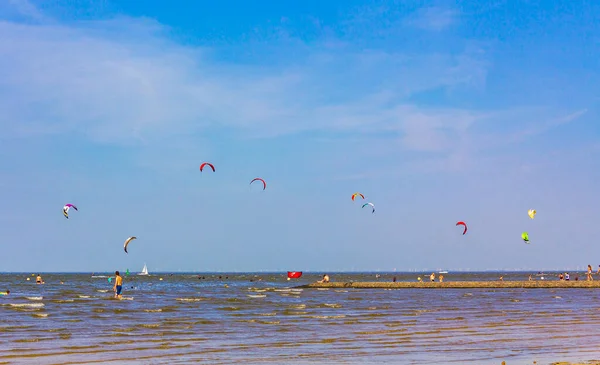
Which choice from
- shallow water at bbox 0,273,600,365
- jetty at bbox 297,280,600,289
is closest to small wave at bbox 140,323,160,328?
shallow water at bbox 0,273,600,365

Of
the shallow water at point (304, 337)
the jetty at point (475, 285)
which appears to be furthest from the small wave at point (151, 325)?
the jetty at point (475, 285)

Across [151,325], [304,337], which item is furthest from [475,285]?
[304,337]

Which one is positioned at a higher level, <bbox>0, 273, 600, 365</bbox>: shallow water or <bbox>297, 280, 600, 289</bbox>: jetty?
<bbox>297, 280, 600, 289</bbox>: jetty

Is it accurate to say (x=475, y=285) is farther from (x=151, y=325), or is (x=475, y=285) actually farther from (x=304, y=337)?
(x=304, y=337)

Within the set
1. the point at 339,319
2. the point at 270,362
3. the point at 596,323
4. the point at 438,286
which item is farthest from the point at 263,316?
the point at 438,286

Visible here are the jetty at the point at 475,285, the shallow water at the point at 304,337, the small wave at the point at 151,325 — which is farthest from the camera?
the jetty at the point at 475,285

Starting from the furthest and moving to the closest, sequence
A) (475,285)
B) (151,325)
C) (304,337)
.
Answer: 1. (475,285)
2. (151,325)
3. (304,337)

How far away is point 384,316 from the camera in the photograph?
29109mm

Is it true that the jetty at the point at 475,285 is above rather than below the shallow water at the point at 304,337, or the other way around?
above

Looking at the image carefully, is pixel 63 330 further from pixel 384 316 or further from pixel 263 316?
pixel 384 316

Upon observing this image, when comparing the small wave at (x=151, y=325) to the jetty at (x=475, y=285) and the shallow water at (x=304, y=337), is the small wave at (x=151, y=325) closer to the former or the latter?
the shallow water at (x=304, y=337)

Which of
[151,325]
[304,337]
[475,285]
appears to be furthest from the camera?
[475,285]

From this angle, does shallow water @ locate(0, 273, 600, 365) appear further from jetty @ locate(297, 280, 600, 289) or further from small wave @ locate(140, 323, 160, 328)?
jetty @ locate(297, 280, 600, 289)

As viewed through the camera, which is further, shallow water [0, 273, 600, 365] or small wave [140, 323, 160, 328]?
small wave [140, 323, 160, 328]
